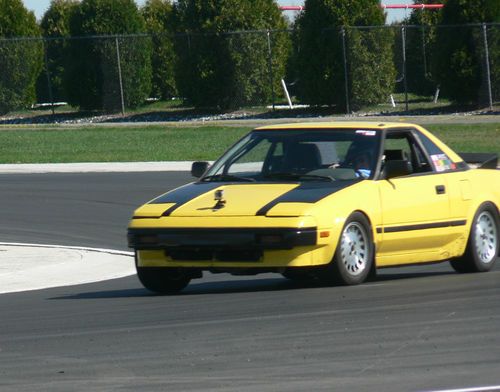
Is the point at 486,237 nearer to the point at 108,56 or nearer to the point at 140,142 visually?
the point at 140,142

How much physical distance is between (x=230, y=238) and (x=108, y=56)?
3949cm

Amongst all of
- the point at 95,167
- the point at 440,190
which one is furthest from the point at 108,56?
the point at 440,190

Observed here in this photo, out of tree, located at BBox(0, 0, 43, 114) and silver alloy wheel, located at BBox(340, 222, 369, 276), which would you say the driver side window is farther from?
tree, located at BBox(0, 0, 43, 114)

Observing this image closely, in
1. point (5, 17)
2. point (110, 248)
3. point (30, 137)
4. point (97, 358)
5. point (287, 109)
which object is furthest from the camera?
point (5, 17)

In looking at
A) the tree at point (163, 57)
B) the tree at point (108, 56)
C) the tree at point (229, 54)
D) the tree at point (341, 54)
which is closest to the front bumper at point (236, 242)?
the tree at point (341, 54)

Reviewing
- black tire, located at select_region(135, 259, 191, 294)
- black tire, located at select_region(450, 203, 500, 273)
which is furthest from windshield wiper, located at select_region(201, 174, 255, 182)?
black tire, located at select_region(450, 203, 500, 273)

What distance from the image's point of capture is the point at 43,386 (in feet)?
23.7

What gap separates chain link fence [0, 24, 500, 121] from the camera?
4175cm

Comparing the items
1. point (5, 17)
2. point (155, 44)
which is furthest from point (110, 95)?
point (5, 17)

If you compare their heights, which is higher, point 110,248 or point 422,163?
point 422,163

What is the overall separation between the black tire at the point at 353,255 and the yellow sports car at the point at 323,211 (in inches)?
0.5

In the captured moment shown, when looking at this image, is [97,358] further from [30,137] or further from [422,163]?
[30,137]

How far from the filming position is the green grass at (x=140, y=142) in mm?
31094

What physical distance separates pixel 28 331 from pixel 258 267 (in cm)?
207
